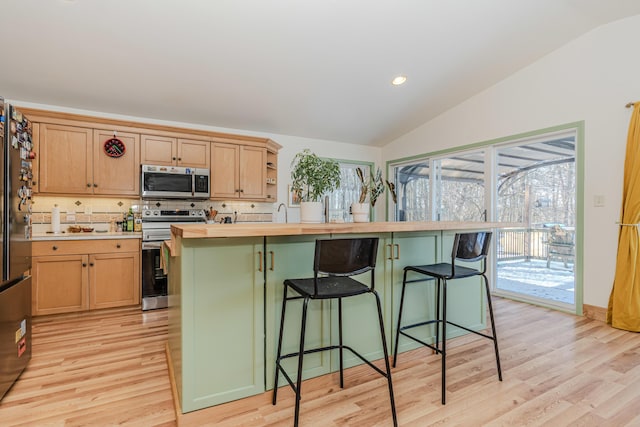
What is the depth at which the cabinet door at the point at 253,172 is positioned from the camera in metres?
4.49

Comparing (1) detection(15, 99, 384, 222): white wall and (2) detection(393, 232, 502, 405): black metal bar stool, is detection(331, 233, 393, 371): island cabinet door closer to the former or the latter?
(2) detection(393, 232, 502, 405): black metal bar stool

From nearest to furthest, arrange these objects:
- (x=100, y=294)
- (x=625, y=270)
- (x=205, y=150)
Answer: (x=625, y=270) → (x=100, y=294) → (x=205, y=150)

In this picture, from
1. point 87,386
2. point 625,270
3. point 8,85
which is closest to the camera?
point 87,386

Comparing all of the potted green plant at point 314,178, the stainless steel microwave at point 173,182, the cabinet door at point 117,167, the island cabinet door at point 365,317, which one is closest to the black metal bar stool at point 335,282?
the island cabinet door at point 365,317

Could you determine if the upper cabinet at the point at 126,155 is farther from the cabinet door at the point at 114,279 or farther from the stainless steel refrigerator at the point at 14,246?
the stainless steel refrigerator at the point at 14,246

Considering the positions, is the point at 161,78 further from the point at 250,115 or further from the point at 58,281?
the point at 58,281

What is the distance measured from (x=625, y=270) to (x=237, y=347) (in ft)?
11.8

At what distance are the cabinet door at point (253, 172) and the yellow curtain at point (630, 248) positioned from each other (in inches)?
158

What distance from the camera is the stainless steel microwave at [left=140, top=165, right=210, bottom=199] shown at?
385cm

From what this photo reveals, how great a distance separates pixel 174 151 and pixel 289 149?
1757 mm

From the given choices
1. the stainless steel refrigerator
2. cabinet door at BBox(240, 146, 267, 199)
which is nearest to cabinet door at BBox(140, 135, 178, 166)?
cabinet door at BBox(240, 146, 267, 199)

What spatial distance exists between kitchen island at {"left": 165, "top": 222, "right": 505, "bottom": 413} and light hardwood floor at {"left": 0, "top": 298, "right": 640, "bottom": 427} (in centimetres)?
12

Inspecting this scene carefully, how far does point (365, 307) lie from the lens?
2.24m

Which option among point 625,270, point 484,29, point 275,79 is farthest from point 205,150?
point 625,270
